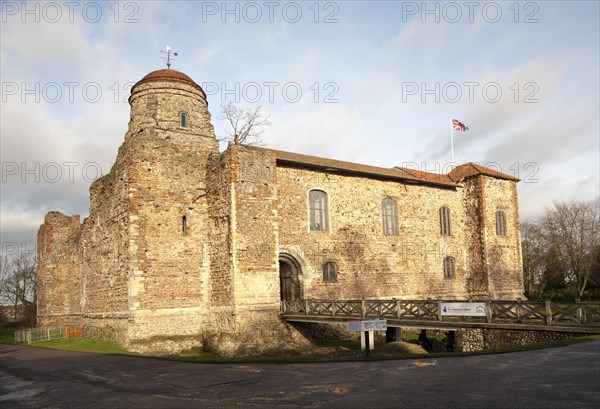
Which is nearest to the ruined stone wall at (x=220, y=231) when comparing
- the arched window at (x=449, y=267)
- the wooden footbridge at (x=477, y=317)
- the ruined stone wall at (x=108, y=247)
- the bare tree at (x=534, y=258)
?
the wooden footbridge at (x=477, y=317)

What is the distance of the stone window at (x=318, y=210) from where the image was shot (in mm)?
24172

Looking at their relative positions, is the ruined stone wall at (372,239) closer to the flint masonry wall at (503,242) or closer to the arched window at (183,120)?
the flint masonry wall at (503,242)

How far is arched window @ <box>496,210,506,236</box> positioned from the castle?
0.38ft

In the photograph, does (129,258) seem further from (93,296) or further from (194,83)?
(194,83)

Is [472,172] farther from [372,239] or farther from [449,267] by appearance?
[372,239]

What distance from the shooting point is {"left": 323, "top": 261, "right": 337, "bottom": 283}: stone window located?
23.9 m

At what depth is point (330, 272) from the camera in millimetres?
24188

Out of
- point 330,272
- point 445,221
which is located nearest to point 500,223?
point 445,221

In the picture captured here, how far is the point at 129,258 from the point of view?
19594 mm

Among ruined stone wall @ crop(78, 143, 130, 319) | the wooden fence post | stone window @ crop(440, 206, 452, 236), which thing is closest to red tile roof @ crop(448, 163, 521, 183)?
stone window @ crop(440, 206, 452, 236)

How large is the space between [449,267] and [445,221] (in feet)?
9.13

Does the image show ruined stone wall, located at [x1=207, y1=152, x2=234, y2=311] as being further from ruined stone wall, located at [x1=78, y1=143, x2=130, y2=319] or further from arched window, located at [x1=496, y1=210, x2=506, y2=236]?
arched window, located at [x1=496, y1=210, x2=506, y2=236]

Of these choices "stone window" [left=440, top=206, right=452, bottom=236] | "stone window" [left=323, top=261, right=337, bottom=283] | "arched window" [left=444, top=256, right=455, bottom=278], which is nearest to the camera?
"stone window" [left=323, top=261, right=337, bottom=283]

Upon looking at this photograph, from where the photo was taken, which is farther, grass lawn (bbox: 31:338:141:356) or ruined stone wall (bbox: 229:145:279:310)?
ruined stone wall (bbox: 229:145:279:310)
